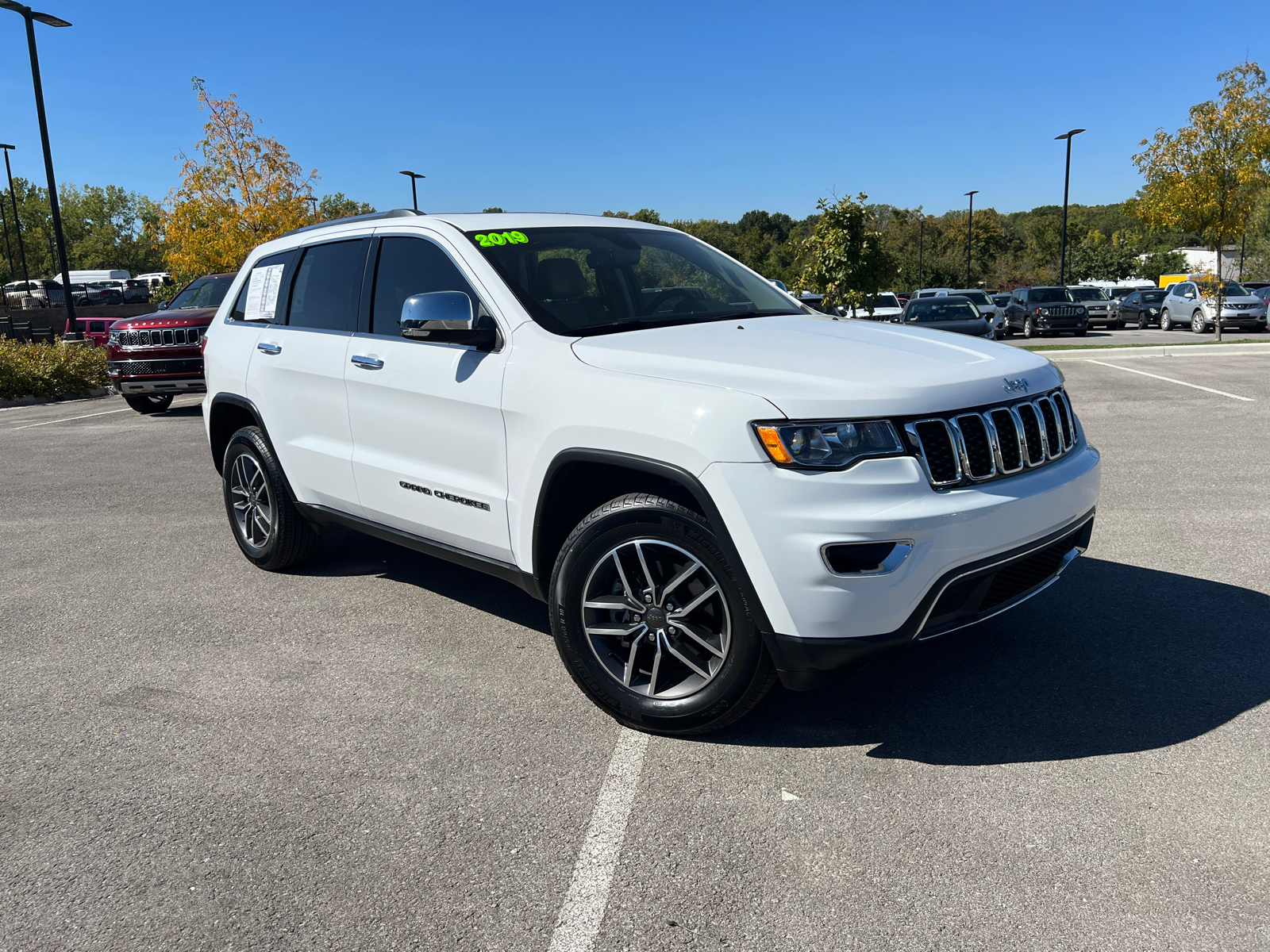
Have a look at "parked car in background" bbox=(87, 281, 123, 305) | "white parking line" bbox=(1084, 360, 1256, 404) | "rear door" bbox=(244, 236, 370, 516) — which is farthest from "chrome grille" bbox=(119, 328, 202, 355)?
"parked car in background" bbox=(87, 281, 123, 305)

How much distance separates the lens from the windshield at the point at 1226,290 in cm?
2814

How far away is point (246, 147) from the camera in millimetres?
29016

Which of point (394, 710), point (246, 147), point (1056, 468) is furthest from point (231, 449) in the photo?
point (246, 147)

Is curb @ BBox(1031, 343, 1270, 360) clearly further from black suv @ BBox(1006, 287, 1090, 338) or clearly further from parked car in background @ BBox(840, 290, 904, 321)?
black suv @ BBox(1006, 287, 1090, 338)

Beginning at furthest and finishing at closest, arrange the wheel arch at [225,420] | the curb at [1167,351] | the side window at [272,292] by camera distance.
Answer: the curb at [1167,351], the wheel arch at [225,420], the side window at [272,292]

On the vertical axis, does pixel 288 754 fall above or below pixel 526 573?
below

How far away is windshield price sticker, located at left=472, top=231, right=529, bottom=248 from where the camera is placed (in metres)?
4.13

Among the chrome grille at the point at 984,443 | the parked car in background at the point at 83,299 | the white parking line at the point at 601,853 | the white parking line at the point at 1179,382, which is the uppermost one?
the parked car in background at the point at 83,299

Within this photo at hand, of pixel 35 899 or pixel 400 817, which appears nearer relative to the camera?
pixel 35 899

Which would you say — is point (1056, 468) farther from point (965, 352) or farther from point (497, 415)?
point (497, 415)

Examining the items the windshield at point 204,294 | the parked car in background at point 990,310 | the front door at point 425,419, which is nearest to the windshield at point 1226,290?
the parked car in background at point 990,310

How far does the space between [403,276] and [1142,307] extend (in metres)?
35.5

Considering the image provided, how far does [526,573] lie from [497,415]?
624 millimetres

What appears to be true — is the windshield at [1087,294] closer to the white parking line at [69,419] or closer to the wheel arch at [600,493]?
the white parking line at [69,419]
